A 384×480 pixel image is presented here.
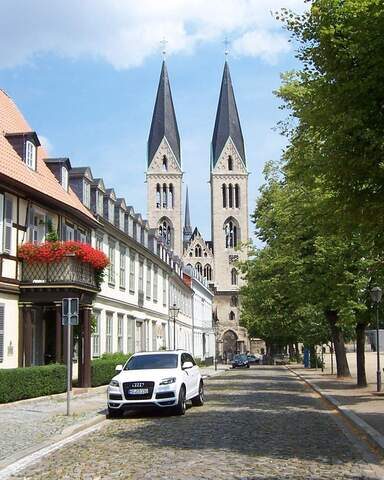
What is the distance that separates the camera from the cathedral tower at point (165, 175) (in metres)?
120

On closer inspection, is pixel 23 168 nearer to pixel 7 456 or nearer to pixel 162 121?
pixel 7 456

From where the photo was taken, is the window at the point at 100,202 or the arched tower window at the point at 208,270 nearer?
the window at the point at 100,202

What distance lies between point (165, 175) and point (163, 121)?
959cm

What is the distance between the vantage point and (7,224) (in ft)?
70.9

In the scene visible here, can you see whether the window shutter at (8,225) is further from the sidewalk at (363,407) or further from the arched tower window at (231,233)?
the arched tower window at (231,233)

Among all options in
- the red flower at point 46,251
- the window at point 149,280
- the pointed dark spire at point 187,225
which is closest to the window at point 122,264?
the window at point 149,280

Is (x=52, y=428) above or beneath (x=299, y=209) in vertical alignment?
beneath

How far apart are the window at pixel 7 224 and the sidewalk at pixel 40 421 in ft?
16.0

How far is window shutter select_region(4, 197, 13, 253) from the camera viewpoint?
2148 centimetres

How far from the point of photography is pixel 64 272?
2291 cm

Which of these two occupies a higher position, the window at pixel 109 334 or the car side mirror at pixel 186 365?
the window at pixel 109 334

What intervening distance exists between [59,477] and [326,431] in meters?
6.53

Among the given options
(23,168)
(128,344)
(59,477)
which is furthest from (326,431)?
(128,344)

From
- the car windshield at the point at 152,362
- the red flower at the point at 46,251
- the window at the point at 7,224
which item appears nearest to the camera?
the car windshield at the point at 152,362
